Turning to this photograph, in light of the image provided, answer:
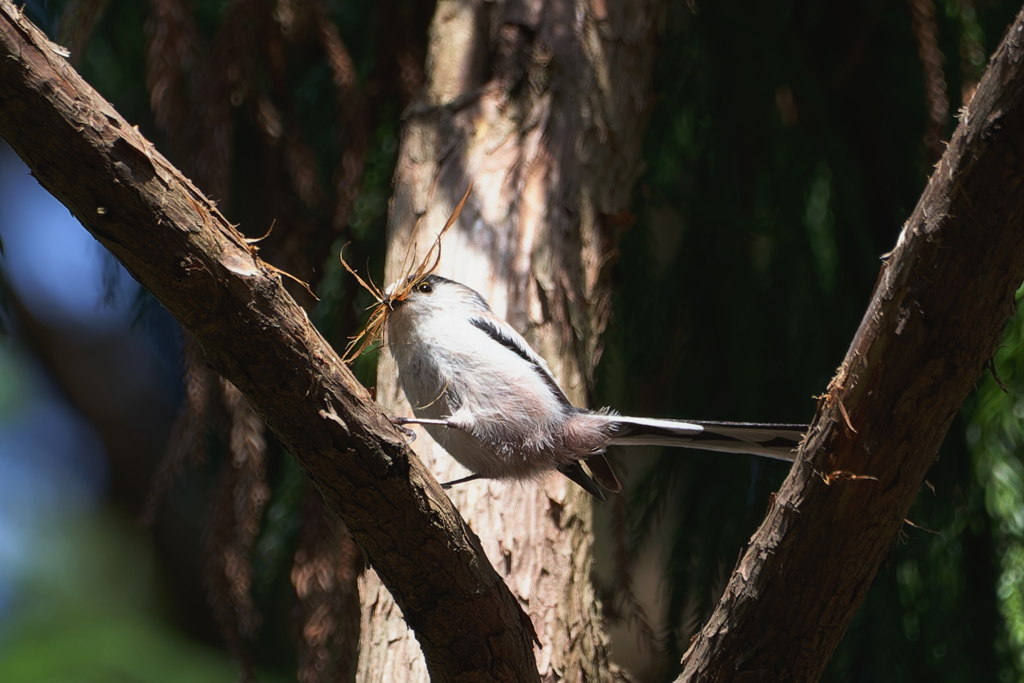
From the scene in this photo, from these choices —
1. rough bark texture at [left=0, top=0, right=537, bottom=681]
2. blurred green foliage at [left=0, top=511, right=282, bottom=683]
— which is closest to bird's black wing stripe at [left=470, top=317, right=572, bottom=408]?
rough bark texture at [left=0, top=0, right=537, bottom=681]

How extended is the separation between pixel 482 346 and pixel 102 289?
1699mm

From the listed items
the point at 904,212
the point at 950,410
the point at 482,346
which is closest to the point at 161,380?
the point at 482,346

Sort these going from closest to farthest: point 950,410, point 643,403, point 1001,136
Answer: point 1001,136 < point 950,410 < point 643,403

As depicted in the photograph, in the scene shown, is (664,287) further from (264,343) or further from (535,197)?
(264,343)

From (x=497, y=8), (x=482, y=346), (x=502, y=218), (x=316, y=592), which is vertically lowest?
(x=316, y=592)

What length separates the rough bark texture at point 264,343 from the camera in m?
1.19

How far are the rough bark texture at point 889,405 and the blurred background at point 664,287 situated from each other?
915mm

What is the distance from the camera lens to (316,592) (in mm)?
2617

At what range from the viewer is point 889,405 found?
1483mm

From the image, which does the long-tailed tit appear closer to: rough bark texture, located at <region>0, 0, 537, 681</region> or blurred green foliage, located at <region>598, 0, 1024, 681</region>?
rough bark texture, located at <region>0, 0, 537, 681</region>

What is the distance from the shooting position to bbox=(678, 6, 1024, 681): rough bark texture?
53.0 inches

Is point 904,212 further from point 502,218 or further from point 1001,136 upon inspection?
point 1001,136

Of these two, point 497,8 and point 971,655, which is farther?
point 497,8

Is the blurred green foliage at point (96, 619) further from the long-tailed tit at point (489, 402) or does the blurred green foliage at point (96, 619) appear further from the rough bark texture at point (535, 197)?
the long-tailed tit at point (489, 402)
